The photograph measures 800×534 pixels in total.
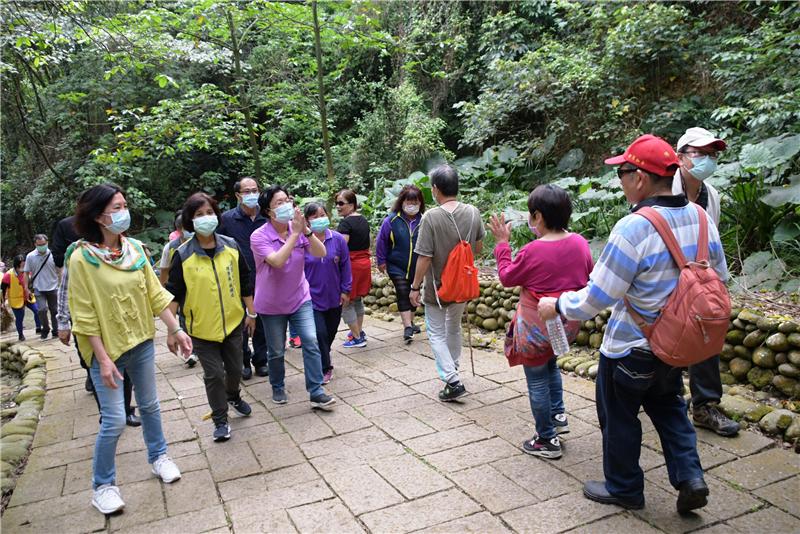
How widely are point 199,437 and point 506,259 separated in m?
2.59

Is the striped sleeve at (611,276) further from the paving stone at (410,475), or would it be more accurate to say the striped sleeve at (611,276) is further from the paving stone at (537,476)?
the paving stone at (410,475)

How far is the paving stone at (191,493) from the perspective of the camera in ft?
10.7

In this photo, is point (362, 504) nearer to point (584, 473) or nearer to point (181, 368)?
point (584, 473)

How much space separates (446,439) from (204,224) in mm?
2150

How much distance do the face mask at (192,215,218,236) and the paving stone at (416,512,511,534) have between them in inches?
90.8

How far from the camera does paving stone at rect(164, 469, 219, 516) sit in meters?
3.26

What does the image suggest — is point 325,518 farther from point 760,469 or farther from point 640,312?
point 760,469

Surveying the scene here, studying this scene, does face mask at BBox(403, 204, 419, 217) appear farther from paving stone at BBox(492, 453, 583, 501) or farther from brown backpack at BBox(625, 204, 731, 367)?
brown backpack at BBox(625, 204, 731, 367)

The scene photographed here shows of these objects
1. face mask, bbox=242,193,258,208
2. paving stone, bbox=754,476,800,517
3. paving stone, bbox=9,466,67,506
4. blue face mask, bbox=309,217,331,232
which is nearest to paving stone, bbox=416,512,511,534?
paving stone, bbox=754,476,800,517

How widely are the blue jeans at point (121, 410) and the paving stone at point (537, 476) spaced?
2091 mm

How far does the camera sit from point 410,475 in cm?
343

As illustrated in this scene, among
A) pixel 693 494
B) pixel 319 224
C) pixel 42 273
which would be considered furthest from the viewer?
pixel 42 273

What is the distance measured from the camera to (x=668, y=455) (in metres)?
2.79

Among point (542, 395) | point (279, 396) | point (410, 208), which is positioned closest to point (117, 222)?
point (279, 396)
